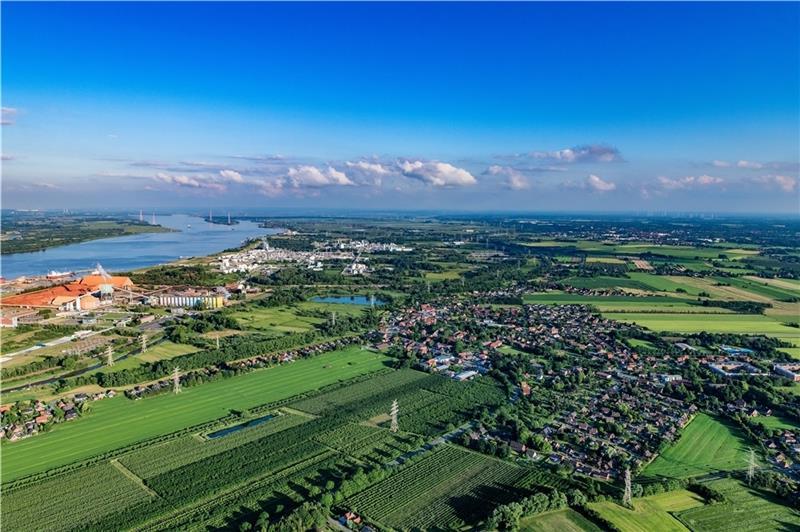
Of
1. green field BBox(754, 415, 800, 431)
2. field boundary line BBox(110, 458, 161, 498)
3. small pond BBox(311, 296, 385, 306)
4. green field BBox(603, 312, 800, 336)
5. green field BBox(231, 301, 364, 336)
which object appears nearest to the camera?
field boundary line BBox(110, 458, 161, 498)

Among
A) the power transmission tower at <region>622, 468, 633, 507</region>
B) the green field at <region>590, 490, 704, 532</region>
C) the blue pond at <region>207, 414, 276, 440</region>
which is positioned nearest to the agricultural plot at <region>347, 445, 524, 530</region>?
the green field at <region>590, 490, 704, 532</region>

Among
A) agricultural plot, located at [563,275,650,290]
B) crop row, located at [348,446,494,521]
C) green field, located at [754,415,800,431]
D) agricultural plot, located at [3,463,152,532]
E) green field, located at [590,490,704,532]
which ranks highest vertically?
agricultural plot, located at [563,275,650,290]

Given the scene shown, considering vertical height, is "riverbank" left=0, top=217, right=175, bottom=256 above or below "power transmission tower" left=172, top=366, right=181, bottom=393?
above

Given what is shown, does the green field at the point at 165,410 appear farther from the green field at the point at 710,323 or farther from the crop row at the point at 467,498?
the green field at the point at 710,323

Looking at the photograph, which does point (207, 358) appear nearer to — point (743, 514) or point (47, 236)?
point (743, 514)

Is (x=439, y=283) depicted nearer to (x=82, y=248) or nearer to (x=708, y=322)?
(x=708, y=322)

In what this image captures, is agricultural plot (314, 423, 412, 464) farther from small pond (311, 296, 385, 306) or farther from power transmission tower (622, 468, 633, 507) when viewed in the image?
small pond (311, 296, 385, 306)

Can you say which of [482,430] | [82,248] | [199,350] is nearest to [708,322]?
[482,430]
